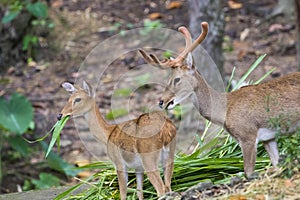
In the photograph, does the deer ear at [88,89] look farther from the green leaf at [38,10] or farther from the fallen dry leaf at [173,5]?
the fallen dry leaf at [173,5]

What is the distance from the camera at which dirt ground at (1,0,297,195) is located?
10.1 m

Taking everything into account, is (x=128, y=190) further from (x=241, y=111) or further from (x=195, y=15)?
(x=195, y=15)

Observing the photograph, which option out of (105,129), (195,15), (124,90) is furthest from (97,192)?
(124,90)

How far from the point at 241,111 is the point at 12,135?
4.92 metres

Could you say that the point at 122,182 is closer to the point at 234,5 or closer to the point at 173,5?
the point at 234,5

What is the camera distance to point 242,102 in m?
4.49

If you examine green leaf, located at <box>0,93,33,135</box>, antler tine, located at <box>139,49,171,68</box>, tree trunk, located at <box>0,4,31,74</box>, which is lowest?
green leaf, located at <box>0,93,33,135</box>

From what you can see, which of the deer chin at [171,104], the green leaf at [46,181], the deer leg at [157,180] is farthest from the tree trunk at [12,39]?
the deer leg at [157,180]

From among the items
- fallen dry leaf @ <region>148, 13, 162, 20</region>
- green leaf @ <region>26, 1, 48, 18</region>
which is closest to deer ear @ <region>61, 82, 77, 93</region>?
green leaf @ <region>26, 1, 48, 18</region>

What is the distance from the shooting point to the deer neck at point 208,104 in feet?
14.8

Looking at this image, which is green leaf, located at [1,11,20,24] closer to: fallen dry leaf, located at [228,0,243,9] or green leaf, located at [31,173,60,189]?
green leaf, located at [31,173,60,189]

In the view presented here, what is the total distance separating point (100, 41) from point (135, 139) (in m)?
7.79

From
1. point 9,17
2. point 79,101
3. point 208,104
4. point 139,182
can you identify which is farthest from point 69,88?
point 9,17

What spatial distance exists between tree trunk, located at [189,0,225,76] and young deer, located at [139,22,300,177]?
400 centimetres
